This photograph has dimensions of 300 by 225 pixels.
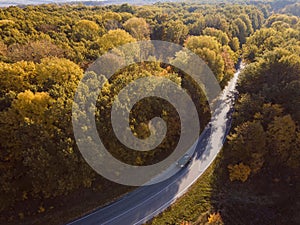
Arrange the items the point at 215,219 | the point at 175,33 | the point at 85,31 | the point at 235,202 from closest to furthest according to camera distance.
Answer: the point at 215,219, the point at 235,202, the point at 85,31, the point at 175,33

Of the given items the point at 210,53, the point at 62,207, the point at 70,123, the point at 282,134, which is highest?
the point at 210,53

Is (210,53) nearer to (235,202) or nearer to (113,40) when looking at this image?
(113,40)

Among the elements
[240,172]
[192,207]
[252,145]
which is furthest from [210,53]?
[192,207]

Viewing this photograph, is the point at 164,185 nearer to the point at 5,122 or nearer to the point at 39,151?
the point at 39,151

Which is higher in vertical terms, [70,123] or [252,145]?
[70,123]

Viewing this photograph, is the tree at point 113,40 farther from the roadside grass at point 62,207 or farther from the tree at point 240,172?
the tree at point 240,172

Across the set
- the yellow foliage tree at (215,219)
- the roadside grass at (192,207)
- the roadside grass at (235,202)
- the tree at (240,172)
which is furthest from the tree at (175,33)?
the yellow foliage tree at (215,219)
